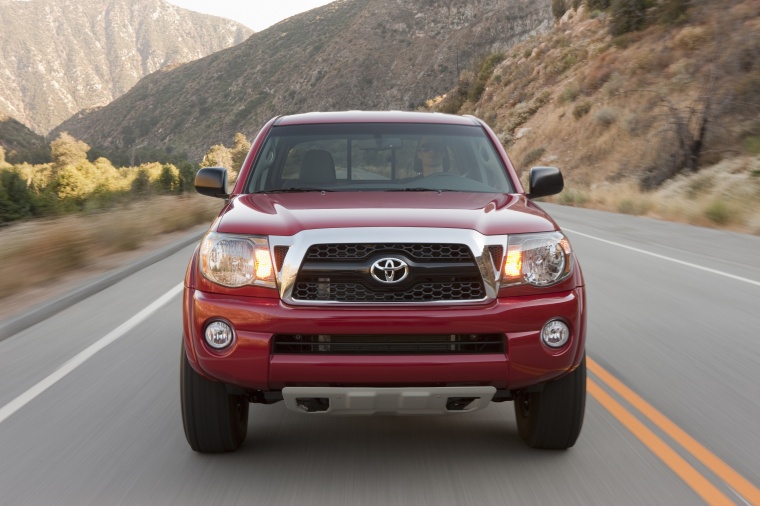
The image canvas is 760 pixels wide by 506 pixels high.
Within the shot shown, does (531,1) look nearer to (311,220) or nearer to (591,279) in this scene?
(591,279)

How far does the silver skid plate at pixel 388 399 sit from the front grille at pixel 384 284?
40cm

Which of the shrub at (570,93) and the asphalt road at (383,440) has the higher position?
the shrub at (570,93)

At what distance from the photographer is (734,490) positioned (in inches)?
151

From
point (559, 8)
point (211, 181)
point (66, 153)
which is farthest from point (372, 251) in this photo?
point (66, 153)

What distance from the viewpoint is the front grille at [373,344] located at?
3.79 metres

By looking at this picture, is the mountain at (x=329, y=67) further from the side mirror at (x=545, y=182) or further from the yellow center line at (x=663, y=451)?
the yellow center line at (x=663, y=451)

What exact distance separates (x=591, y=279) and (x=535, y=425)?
261 inches

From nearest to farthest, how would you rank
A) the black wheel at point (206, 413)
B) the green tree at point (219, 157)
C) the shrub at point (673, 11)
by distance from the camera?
the black wheel at point (206, 413) → the shrub at point (673, 11) → the green tree at point (219, 157)

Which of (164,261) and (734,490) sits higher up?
(734,490)

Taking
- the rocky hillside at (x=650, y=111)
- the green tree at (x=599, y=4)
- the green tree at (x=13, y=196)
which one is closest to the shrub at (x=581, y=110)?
the rocky hillside at (x=650, y=111)

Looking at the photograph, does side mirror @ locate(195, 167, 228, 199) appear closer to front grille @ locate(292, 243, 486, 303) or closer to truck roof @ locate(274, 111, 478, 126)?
truck roof @ locate(274, 111, 478, 126)

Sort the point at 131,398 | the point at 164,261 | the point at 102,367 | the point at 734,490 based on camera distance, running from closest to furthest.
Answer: the point at 734,490, the point at 131,398, the point at 102,367, the point at 164,261

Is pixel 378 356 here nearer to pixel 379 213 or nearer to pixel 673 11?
pixel 379 213

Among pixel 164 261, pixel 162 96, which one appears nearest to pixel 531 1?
pixel 162 96
